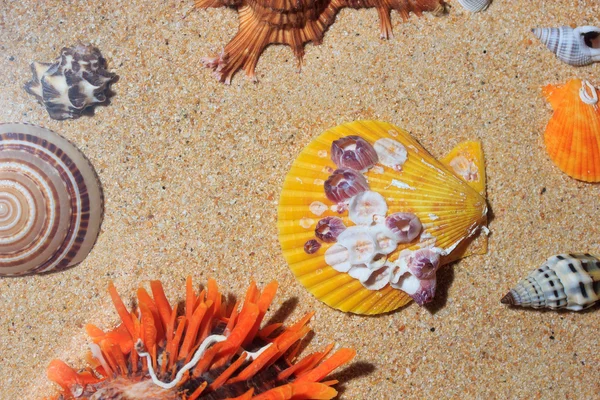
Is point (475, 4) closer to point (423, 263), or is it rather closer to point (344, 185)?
point (344, 185)

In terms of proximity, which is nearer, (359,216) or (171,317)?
(171,317)

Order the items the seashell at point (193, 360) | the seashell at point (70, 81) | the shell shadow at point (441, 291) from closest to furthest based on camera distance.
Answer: the seashell at point (193, 360), the seashell at point (70, 81), the shell shadow at point (441, 291)

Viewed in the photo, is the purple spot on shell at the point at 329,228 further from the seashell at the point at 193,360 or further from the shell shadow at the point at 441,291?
the shell shadow at the point at 441,291

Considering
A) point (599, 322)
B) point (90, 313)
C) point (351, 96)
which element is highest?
point (351, 96)

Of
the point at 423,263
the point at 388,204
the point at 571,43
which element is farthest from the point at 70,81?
the point at 571,43

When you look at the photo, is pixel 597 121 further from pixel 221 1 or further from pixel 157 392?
pixel 157 392

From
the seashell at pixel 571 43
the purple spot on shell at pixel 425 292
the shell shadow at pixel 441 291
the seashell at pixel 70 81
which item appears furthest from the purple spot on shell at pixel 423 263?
the seashell at pixel 70 81

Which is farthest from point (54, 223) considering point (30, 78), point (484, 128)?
point (484, 128)
